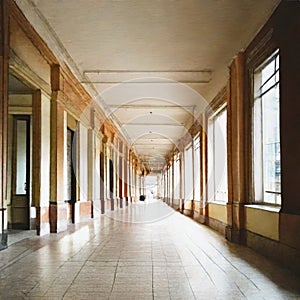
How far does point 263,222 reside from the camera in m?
6.51

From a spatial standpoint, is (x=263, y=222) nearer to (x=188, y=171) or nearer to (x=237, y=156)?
(x=237, y=156)

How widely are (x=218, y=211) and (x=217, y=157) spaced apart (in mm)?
1827

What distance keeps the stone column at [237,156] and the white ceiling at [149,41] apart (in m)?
0.52

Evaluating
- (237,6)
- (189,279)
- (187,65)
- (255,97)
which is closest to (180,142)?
(187,65)

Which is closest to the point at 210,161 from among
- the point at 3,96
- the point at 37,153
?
the point at 37,153

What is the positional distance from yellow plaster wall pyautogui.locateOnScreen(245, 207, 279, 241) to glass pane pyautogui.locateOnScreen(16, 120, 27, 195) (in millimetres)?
5002

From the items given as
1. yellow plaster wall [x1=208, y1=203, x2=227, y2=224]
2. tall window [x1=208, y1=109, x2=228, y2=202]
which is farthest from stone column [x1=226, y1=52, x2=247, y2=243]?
tall window [x1=208, y1=109, x2=228, y2=202]

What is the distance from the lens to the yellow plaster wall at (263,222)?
5.96m

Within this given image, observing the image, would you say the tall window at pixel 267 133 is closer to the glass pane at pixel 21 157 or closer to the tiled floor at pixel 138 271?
the tiled floor at pixel 138 271

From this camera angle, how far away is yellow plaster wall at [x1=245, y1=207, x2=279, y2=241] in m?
5.96

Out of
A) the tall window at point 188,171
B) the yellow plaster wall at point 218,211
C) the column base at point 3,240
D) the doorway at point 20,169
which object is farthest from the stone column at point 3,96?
the tall window at point 188,171

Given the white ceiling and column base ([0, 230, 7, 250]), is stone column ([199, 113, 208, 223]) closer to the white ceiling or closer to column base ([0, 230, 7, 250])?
the white ceiling

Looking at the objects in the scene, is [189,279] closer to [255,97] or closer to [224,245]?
[224,245]

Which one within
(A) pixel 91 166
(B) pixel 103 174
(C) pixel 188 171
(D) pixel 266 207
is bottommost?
(D) pixel 266 207
